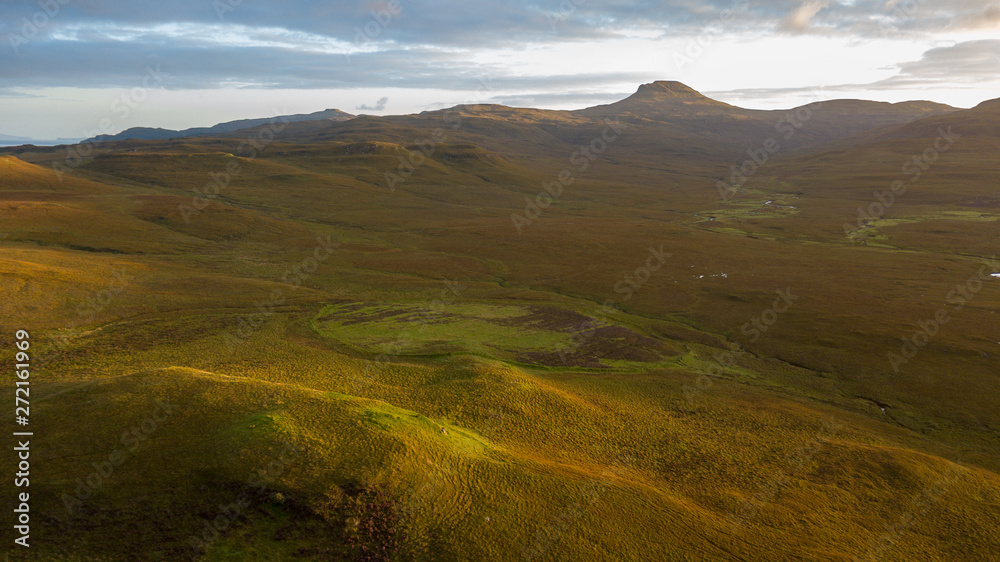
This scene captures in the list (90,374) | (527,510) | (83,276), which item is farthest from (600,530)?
(83,276)

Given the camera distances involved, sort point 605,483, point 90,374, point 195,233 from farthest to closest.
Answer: point 195,233 → point 90,374 → point 605,483

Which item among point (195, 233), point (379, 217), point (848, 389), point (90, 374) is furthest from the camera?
point (379, 217)

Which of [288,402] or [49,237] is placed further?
[49,237]

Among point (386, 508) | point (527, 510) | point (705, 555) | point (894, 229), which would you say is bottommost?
point (894, 229)

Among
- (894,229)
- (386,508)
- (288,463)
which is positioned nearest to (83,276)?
(288,463)

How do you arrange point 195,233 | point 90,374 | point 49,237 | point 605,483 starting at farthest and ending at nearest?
point 195,233 < point 49,237 < point 90,374 < point 605,483

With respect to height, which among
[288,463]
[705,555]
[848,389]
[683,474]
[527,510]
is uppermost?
[288,463]

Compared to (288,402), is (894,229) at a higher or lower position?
lower

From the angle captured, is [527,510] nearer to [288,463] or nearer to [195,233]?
[288,463]

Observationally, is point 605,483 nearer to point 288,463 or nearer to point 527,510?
point 527,510
